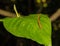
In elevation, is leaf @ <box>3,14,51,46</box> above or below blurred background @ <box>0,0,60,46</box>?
above

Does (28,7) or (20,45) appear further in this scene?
(28,7)

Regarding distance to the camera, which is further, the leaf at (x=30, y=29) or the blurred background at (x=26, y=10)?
the blurred background at (x=26, y=10)

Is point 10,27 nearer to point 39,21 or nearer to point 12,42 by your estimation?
point 39,21

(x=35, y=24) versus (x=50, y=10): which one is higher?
(x=35, y=24)

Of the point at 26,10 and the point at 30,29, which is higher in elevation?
the point at 30,29

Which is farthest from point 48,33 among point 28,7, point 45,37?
point 28,7

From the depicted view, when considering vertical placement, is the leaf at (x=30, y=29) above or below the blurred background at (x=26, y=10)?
above

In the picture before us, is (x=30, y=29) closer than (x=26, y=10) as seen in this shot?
Yes

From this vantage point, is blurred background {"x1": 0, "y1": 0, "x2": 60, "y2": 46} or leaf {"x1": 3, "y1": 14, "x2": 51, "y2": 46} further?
blurred background {"x1": 0, "y1": 0, "x2": 60, "y2": 46}
